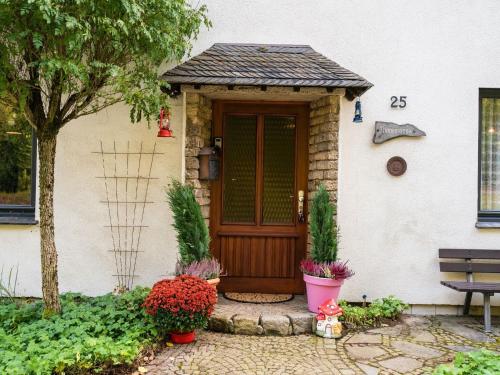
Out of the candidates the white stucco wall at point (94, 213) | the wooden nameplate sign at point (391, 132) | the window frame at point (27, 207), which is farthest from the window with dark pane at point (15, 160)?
the wooden nameplate sign at point (391, 132)

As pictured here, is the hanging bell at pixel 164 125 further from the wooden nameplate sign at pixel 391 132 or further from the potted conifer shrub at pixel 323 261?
the wooden nameplate sign at pixel 391 132

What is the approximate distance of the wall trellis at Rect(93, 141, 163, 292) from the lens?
5.12 meters

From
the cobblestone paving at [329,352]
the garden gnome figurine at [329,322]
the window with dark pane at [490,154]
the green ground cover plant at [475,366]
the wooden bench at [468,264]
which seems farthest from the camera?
the window with dark pane at [490,154]

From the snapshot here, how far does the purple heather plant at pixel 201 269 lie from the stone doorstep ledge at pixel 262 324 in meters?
0.44

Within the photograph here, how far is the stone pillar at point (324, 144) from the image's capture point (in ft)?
16.4

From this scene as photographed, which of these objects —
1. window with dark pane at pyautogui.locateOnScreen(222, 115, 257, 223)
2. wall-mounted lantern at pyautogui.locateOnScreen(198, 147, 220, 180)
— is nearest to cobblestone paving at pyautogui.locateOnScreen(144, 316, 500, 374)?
window with dark pane at pyautogui.locateOnScreen(222, 115, 257, 223)

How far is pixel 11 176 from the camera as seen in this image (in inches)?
209

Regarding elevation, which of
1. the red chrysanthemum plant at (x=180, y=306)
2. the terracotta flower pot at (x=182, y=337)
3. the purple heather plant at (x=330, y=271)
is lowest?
the terracotta flower pot at (x=182, y=337)

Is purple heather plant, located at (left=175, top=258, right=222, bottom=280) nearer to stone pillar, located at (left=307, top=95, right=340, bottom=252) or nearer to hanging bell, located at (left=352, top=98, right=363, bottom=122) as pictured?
stone pillar, located at (left=307, top=95, right=340, bottom=252)

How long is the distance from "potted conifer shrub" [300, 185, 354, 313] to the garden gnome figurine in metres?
0.19

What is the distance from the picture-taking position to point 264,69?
4617 mm

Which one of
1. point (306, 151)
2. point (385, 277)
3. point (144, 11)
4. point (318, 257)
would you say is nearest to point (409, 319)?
point (385, 277)

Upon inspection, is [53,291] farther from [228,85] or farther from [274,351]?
[228,85]

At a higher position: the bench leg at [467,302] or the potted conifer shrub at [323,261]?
the potted conifer shrub at [323,261]
